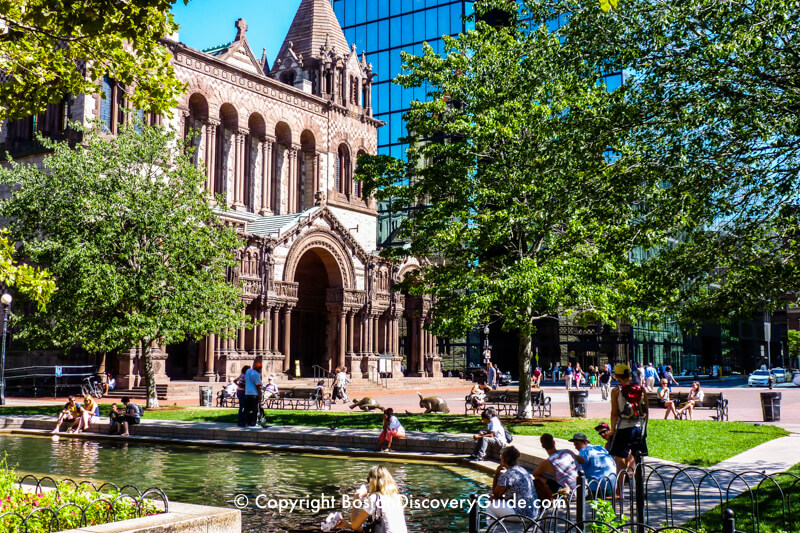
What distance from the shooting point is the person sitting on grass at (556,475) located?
10430 millimetres

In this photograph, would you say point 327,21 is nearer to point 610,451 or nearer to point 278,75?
point 278,75

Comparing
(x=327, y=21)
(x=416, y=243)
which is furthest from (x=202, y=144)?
(x=416, y=243)

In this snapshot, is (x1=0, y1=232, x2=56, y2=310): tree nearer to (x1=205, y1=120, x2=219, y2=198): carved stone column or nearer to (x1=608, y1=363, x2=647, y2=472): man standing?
(x1=608, y1=363, x2=647, y2=472): man standing

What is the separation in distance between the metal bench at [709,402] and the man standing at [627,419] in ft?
40.6

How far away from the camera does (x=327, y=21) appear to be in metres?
57.7

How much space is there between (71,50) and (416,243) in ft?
41.6

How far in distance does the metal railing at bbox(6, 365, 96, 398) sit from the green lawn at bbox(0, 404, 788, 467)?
8025mm

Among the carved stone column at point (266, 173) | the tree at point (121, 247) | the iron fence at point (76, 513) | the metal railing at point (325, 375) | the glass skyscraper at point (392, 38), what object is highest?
the glass skyscraper at point (392, 38)

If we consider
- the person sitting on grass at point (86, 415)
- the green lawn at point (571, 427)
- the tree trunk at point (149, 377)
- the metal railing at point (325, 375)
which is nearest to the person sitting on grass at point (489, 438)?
the green lawn at point (571, 427)

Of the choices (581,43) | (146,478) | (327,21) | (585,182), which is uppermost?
(327,21)

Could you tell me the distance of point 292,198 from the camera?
5256 cm

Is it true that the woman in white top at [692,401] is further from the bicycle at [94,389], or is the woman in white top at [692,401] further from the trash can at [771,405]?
the bicycle at [94,389]

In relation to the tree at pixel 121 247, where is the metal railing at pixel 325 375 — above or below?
below

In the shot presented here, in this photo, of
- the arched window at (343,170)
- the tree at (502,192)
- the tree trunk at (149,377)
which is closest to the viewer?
the tree at (502,192)
